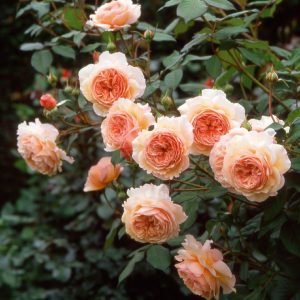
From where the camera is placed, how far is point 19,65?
169 inches

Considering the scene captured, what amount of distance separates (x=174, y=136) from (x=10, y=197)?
2.65 m

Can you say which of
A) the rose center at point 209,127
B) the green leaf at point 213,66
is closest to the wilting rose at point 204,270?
the rose center at point 209,127

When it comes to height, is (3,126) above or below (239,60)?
below

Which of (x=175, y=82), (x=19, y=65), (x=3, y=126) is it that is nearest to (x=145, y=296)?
(x=175, y=82)

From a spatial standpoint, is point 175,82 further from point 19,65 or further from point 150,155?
point 19,65

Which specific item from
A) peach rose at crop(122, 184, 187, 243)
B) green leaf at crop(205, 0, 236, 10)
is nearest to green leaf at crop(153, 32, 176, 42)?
green leaf at crop(205, 0, 236, 10)

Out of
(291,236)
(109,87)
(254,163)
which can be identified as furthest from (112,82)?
(291,236)

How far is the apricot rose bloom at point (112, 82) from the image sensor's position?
1.25 metres

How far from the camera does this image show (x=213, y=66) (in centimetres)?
153

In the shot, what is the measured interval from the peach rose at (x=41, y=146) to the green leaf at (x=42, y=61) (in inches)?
12.7

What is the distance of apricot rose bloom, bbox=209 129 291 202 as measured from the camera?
1.07 m

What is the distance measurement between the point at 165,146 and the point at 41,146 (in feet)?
1.29

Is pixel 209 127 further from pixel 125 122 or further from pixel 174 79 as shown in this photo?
pixel 174 79

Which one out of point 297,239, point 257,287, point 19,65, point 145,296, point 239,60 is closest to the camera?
point 297,239
